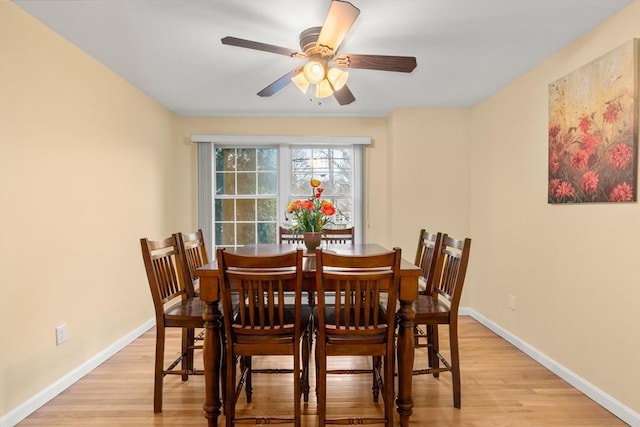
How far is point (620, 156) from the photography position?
80.7 inches

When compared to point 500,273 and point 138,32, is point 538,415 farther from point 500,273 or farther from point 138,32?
point 138,32

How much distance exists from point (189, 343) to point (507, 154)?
122 inches

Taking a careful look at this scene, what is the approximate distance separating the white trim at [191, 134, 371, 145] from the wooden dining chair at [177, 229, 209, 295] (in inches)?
65.8

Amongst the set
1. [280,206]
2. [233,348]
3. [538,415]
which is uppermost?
[280,206]

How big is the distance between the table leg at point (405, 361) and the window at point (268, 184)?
2.35 meters

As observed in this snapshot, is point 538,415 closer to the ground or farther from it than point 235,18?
A: closer to the ground

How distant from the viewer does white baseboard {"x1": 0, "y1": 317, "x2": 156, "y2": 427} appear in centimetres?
197

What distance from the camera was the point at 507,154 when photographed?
10.8ft

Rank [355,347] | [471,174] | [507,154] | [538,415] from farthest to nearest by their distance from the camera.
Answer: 1. [471,174]
2. [507,154]
3. [538,415]
4. [355,347]

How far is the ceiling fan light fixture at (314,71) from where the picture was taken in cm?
204

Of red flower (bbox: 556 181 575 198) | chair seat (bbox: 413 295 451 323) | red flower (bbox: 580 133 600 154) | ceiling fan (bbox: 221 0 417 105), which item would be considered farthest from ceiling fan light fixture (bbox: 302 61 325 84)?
red flower (bbox: 556 181 575 198)

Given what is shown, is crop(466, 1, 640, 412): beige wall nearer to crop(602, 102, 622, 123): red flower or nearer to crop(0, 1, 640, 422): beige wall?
crop(0, 1, 640, 422): beige wall

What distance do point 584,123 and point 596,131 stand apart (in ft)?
0.38

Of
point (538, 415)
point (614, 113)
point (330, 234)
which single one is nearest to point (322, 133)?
point (330, 234)
